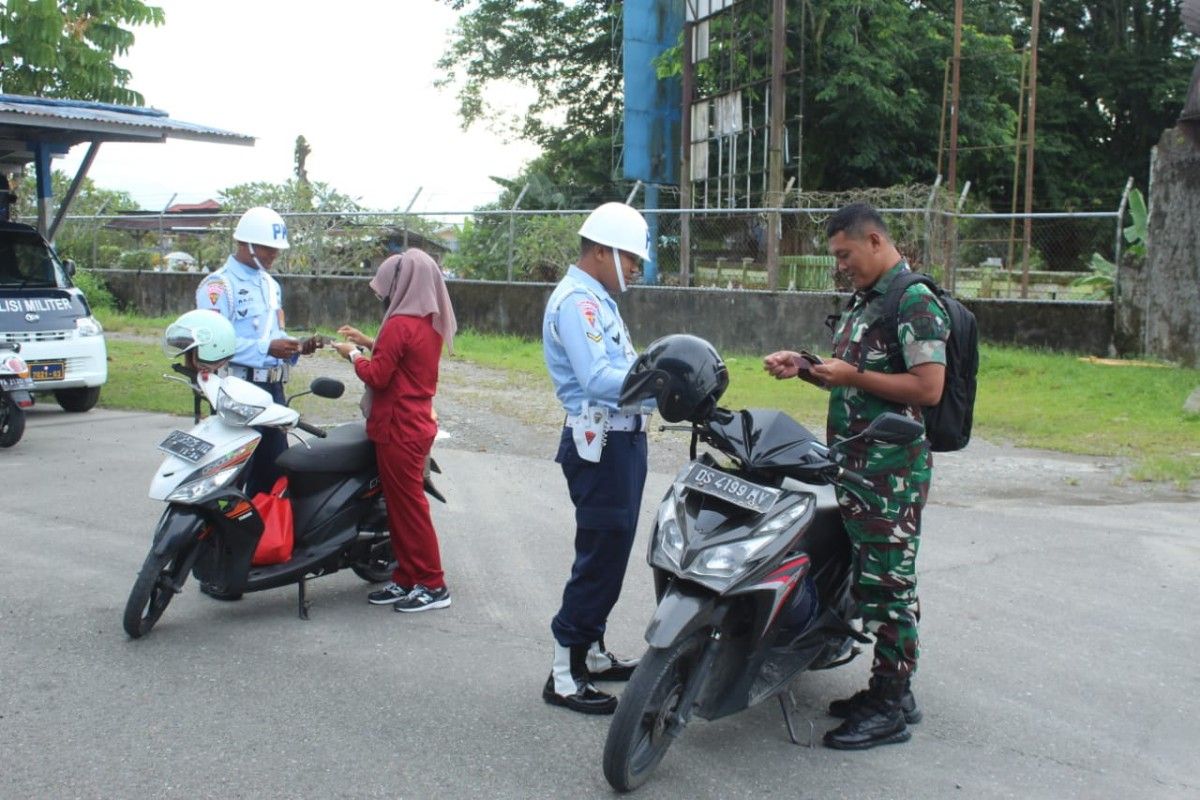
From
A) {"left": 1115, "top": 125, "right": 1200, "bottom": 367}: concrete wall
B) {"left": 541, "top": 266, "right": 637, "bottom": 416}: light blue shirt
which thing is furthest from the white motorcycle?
{"left": 1115, "top": 125, "right": 1200, "bottom": 367}: concrete wall

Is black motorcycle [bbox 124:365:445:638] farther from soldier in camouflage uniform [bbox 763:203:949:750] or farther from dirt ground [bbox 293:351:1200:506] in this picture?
dirt ground [bbox 293:351:1200:506]

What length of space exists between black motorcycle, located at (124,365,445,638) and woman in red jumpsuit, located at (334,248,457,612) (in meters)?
0.20

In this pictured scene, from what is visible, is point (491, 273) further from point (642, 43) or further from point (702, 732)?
point (702, 732)

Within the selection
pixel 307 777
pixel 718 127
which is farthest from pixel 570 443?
pixel 718 127

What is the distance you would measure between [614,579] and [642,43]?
2072 centimetres

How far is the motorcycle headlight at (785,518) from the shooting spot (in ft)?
11.9

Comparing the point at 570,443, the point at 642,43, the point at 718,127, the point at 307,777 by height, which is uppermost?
the point at 642,43

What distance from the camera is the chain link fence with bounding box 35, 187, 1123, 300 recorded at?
15.1 m

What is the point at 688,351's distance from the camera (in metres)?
3.75

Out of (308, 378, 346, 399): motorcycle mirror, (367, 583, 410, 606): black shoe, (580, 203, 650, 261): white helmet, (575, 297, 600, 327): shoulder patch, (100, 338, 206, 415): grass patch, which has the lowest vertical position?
(367, 583, 410, 606): black shoe

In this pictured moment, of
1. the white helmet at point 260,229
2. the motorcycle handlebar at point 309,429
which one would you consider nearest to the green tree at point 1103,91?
the white helmet at point 260,229

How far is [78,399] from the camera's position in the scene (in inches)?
448

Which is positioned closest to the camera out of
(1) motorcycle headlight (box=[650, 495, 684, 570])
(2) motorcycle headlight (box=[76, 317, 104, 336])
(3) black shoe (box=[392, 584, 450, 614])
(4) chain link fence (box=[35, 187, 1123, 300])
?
(1) motorcycle headlight (box=[650, 495, 684, 570])

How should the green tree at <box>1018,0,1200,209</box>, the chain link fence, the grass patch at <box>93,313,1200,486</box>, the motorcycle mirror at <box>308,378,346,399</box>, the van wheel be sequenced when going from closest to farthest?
the motorcycle mirror at <box>308,378,346,399</box>, the grass patch at <box>93,313,1200,486</box>, the van wheel, the chain link fence, the green tree at <box>1018,0,1200,209</box>
